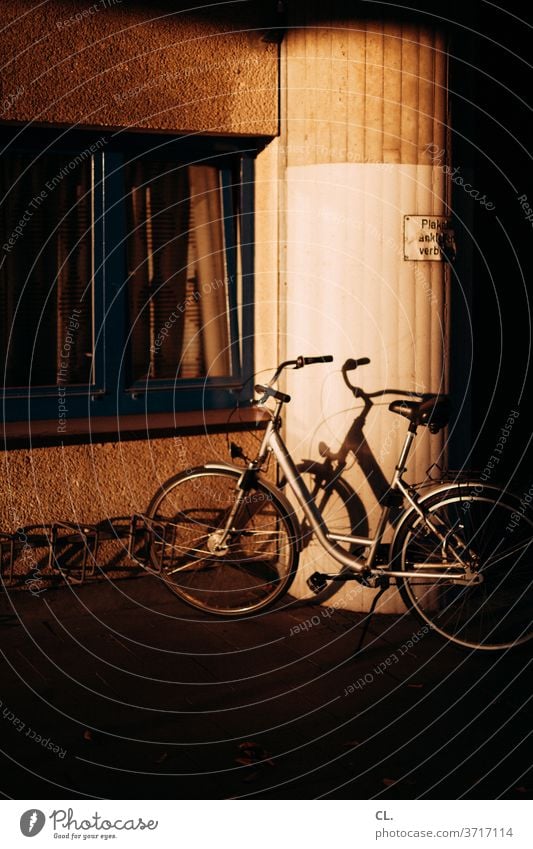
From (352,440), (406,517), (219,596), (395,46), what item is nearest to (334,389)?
(352,440)

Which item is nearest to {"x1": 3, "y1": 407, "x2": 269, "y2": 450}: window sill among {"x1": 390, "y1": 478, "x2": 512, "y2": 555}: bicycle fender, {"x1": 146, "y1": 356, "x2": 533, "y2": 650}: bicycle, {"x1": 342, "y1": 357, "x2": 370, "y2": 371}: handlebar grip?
{"x1": 146, "y1": 356, "x2": 533, "y2": 650}: bicycle

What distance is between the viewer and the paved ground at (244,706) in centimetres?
471

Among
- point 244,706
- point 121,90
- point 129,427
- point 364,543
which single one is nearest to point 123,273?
point 129,427

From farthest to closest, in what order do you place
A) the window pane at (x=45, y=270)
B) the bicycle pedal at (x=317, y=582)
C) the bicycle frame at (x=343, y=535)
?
the window pane at (x=45, y=270)
the bicycle pedal at (x=317, y=582)
the bicycle frame at (x=343, y=535)

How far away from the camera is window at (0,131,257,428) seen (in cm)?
697

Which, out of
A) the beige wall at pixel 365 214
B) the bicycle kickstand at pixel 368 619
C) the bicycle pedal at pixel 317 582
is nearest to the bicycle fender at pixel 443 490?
the bicycle kickstand at pixel 368 619

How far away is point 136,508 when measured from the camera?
23.6 feet

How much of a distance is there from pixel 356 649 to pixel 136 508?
173 centimetres

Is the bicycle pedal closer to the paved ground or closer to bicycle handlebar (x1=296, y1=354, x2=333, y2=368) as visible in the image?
the paved ground

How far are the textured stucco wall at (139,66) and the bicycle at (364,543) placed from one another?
1606mm

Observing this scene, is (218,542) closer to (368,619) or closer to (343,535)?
(343,535)

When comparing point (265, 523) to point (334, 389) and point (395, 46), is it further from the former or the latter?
point (395, 46)

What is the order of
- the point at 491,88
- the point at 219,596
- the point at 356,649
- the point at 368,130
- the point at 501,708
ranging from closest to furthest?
the point at 501,708 → the point at 356,649 → the point at 368,130 → the point at 219,596 → the point at 491,88

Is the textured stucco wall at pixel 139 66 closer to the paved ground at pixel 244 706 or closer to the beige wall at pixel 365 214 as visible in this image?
the beige wall at pixel 365 214
